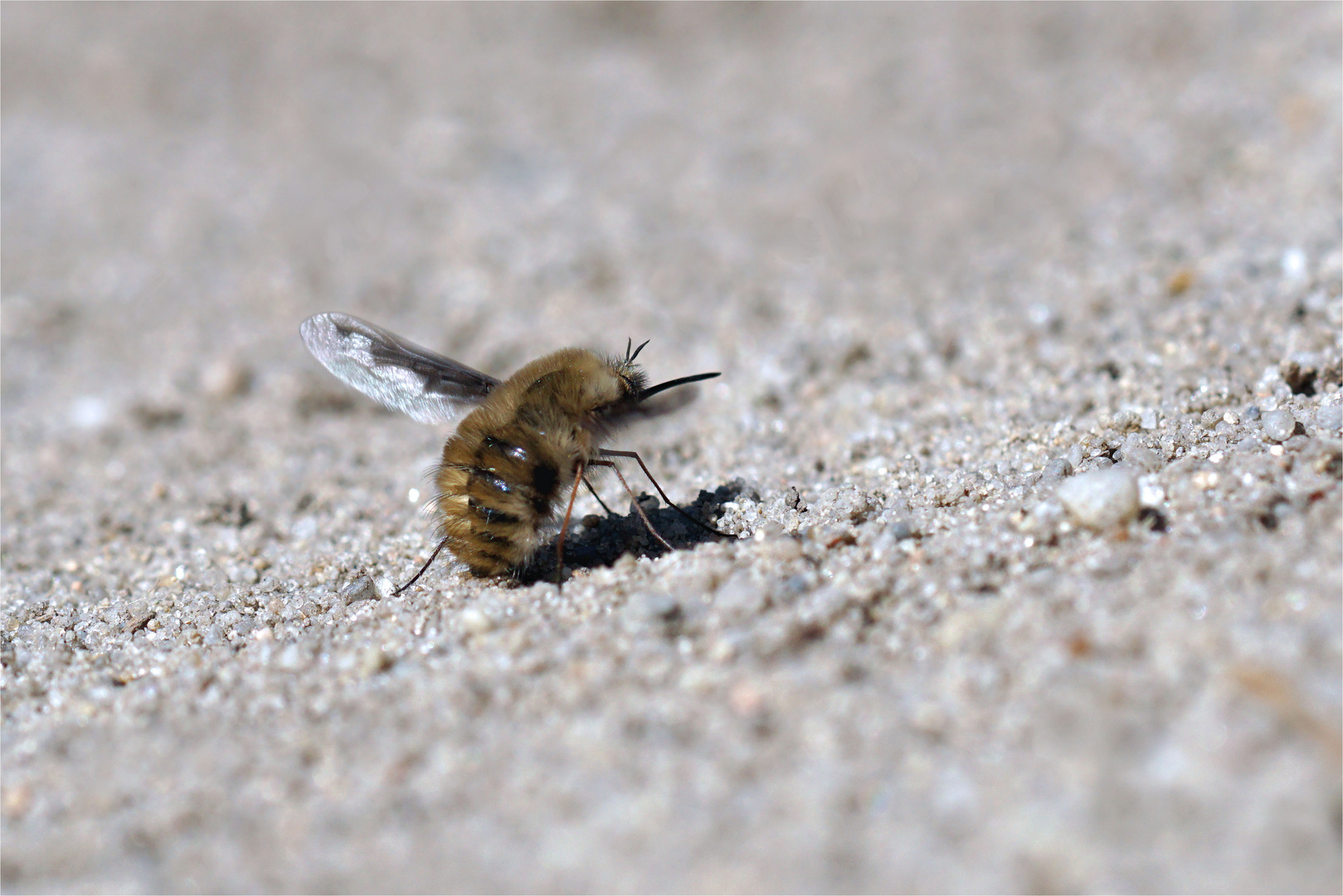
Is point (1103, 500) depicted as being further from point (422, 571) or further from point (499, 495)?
point (422, 571)

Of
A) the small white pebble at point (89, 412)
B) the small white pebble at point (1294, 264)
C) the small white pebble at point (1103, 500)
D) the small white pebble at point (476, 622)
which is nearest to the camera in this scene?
the small white pebble at point (1103, 500)

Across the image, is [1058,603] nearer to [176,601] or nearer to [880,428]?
[880,428]

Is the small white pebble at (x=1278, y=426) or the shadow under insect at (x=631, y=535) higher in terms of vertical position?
the shadow under insect at (x=631, y=535)

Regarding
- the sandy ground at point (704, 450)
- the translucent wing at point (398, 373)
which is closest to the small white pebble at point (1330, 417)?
the sandy ground at point (704, 450)

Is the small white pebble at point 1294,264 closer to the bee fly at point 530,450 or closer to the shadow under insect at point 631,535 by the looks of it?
the shadow under insect at point 631,535

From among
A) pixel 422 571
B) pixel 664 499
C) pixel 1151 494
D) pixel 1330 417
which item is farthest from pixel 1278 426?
pixel 422 571

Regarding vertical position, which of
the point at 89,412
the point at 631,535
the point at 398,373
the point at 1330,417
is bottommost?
the point at 1330,417
